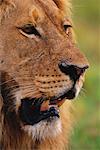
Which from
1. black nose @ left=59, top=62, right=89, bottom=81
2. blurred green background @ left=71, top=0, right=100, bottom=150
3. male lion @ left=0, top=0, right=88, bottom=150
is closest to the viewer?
black nose @ left=59, top=62, right=89, bottom=81

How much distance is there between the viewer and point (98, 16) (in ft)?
53.7

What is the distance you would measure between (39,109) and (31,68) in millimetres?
247

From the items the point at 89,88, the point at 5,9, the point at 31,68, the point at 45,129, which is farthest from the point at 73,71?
the point at 89,88

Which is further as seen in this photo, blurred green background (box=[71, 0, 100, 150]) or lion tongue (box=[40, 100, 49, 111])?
blurred green background (box=[71, 0, 100, 150])

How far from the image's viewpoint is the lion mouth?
4203 millimetres

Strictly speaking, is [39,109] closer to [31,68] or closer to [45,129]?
[45,129]

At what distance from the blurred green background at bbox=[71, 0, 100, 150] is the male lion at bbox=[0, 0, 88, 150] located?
2.05ft

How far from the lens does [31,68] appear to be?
13.8 feet

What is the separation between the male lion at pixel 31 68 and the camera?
4.16 metres

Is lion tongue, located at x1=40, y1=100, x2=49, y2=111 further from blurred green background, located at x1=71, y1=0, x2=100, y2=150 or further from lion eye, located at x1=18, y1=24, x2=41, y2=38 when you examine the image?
blurred green background, located at x1=71, y1=0, x2=100, y2=150

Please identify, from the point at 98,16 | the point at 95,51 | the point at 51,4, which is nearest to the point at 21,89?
the point at 51,4

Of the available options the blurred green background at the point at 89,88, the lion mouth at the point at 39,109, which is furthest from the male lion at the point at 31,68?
the blurred green background at the point at 89,88

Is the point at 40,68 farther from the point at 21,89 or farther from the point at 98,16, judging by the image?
the point at 98,16

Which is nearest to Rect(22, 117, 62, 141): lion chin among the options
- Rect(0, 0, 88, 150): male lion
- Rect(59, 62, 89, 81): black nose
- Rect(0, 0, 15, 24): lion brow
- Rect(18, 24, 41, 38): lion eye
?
Rect(0, 0, 88, 150): male lion
